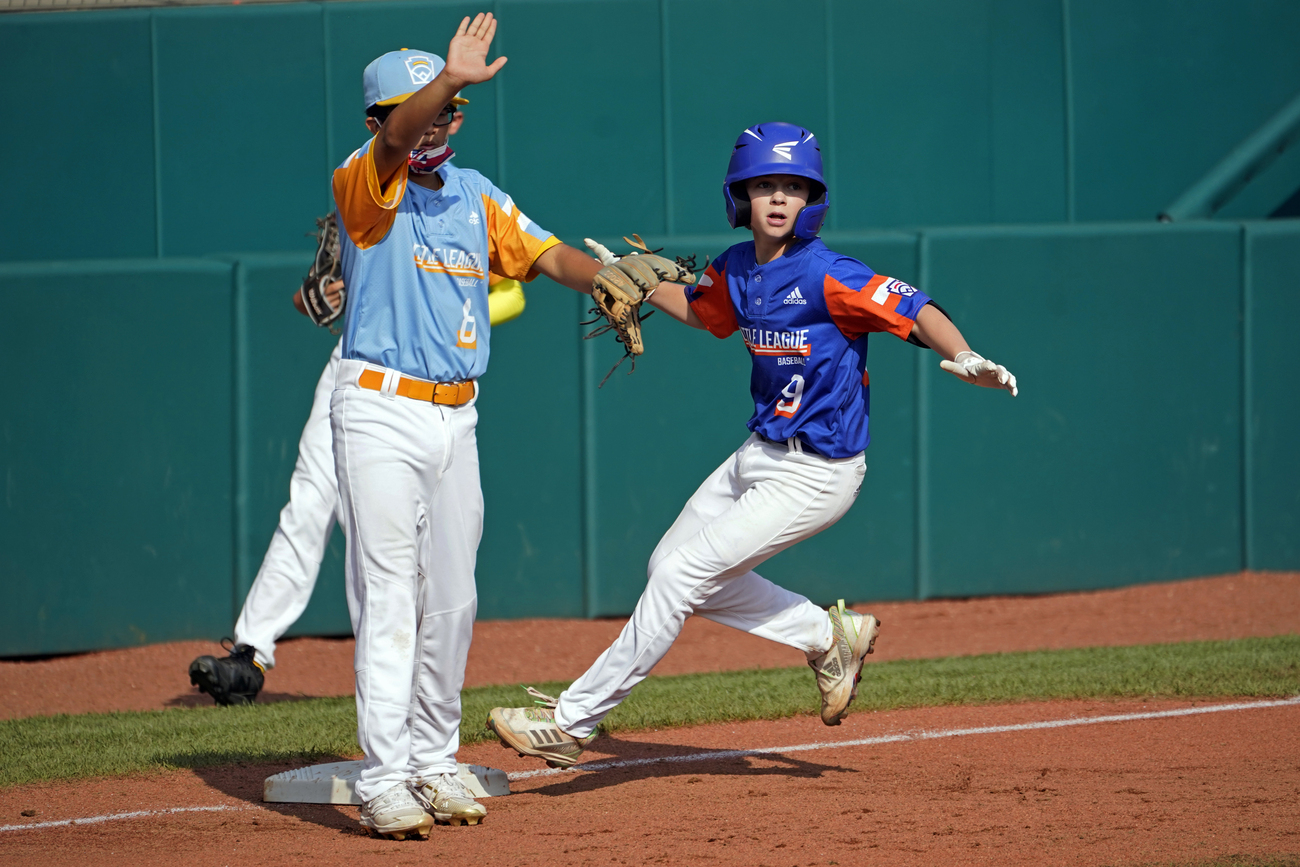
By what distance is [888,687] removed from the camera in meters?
6.10

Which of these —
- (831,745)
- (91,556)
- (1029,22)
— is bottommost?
(831,745)

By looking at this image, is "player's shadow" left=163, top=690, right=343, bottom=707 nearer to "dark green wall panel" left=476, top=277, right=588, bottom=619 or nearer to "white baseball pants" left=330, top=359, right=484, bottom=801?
"dark green wall panel" left=476, top=277, right=588, bottom=619

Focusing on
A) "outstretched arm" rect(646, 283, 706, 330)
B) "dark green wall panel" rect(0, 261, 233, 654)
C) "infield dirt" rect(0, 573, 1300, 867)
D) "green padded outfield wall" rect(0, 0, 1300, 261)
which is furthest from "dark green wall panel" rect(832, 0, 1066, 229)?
"outstretched arm" rect(646, 283, 706, 330)

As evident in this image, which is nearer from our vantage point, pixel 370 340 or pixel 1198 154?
pixel 370 340

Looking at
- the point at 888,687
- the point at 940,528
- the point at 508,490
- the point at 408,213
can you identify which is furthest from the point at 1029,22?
the point at 408,213

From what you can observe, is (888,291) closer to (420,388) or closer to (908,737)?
Answer: (420,388)

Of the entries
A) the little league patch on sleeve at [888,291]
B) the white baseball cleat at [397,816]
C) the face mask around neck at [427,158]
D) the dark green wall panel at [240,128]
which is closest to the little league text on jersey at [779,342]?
the little league patch on sleeve at [888,291]

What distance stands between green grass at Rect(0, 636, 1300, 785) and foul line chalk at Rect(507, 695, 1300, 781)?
11.5 inches

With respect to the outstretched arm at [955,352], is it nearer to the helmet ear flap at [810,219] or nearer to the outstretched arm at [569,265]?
the helmet ear flap at [810,219]

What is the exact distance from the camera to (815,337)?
4.36 metres

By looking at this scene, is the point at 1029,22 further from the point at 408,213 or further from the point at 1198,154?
the point at 408,213

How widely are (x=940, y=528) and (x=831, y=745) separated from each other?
3.39 m

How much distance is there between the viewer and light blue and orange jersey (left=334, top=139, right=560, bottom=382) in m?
3.86

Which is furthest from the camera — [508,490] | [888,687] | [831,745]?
[508,490]
